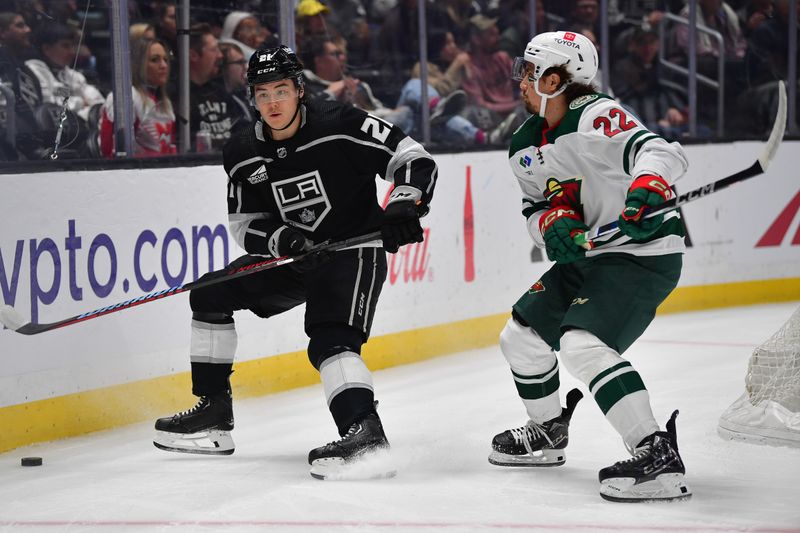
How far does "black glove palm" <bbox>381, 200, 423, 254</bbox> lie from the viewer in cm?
313

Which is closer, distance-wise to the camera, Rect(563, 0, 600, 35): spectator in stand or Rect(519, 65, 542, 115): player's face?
Rect(519, 65, 542, 115): player's face

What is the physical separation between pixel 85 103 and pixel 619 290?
2103 mm

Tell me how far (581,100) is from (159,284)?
1.68m

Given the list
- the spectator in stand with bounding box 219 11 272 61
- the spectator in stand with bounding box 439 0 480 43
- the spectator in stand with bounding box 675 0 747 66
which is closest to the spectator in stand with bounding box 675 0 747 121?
the spectator in stand with bounding box 675 0 747 66

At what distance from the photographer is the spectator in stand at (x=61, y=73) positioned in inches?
163

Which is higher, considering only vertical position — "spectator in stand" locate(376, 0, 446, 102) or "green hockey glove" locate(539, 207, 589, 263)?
"spectator in stand" locate(376, 0, 446, 102)

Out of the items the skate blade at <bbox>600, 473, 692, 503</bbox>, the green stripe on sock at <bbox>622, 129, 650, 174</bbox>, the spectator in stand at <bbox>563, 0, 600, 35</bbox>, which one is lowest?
the skate blade at <bbox>600, 473, 692, 503</bbox>

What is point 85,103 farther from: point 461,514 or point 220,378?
point 461,514

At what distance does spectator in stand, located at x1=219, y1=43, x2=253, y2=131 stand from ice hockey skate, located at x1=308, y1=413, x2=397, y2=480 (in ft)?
6.54

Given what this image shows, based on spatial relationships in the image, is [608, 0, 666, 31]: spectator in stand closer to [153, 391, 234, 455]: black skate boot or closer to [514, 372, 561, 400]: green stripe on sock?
[514, 372, 561, 400]: green stripe on sock

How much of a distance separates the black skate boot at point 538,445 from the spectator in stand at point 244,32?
2.17m

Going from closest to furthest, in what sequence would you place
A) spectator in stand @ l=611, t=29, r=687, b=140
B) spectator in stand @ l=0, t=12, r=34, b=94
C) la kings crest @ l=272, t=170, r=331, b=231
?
la kings crest @ l=272, t=170, r=331, b=231 < spectator in stand @ l=0, t=12, r=34, b=94 < spectator in stand @ l=611, t=29, r=687, b=140

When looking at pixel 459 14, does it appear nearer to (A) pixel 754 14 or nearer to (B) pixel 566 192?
(A) pixel 754 14

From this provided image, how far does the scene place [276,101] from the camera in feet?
10.7
